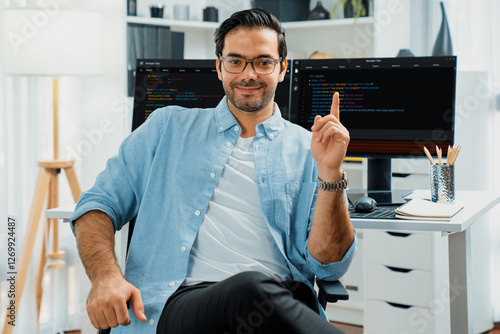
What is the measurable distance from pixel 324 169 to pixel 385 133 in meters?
0.72

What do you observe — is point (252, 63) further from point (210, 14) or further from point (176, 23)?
point (210, 14)

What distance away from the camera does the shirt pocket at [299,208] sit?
164 cm

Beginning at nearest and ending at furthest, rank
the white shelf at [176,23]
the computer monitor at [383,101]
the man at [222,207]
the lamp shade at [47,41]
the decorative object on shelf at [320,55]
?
the man at [222,207], the computer monitor at [383,101], the lamp shade at [47,41], the white shelf at [176,23], the decorative object on shelf at [320,55]

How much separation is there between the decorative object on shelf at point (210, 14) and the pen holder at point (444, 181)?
1.88 metres

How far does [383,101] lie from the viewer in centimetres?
216

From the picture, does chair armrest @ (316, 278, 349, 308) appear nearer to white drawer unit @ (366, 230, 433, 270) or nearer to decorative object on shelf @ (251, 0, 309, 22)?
white drawer unit @ (366, 230, 433, 270)

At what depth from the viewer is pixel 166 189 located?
5.42 feet

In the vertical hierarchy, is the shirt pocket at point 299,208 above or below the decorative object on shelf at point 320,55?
below

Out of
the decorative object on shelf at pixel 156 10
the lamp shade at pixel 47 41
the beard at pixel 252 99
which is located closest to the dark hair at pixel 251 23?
the beard at pixel 252 99

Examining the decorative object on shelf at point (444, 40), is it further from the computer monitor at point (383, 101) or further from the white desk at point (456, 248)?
the white desk at point (456, 248)

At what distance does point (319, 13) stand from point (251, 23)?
178cm

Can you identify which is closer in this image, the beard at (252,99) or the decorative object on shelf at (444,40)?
the beard at (252,99)

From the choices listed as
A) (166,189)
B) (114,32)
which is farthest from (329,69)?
(114,32)

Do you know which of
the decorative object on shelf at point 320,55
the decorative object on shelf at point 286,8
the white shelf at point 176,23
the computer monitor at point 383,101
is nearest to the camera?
the computer monitor at point 383,101
